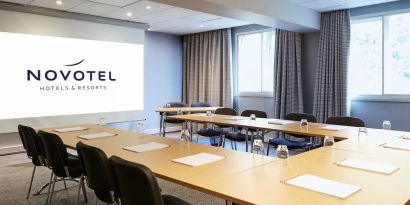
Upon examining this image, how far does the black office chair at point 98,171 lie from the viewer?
81.4 inches

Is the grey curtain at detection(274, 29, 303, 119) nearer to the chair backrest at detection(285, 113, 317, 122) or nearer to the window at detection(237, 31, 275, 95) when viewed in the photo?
the window at detection(237, 31, 275, 95)

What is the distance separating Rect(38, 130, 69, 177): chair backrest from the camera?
8.98 ft

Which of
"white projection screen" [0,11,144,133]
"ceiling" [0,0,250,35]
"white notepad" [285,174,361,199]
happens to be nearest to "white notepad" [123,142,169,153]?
"white notepad" [285,174,361,199]

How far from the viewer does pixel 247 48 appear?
7.40 metres

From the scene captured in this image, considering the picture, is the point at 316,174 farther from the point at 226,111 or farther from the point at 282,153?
the point at 226,111

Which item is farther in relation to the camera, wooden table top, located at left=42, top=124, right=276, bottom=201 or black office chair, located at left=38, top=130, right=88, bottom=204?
black office chair, located at left=38, top=130, right=88, bottom=204

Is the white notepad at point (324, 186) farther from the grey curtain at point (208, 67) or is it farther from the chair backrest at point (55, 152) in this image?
the grey curtain at point (208, 67)

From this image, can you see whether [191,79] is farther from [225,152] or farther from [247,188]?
[247,188]

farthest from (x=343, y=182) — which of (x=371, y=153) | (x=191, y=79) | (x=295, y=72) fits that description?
(x=191, y=79)

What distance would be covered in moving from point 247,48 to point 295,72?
153 centimetres

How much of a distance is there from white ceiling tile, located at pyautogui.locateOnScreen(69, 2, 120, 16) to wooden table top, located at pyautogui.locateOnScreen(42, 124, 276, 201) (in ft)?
9.86

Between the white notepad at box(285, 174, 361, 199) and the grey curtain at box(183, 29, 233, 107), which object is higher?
the grey curtain at box(183, 29, 233, 107)

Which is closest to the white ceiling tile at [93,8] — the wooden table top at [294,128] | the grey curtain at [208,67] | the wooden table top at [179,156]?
the wooden table top at [294,128]

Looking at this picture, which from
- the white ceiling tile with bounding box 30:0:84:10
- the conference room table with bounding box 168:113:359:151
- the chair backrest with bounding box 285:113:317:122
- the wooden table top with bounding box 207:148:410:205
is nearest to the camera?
the wooden table top with bounding box 207:148:410:205
